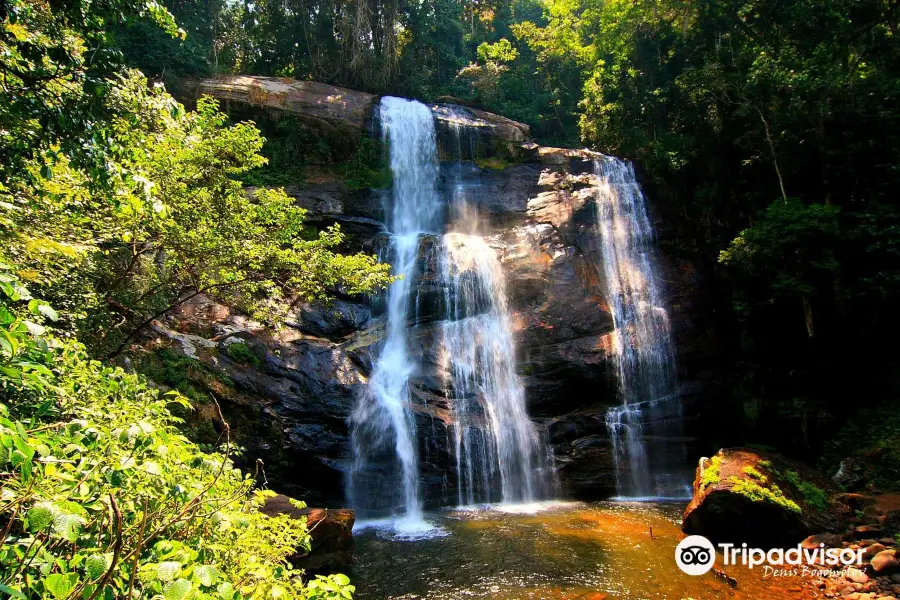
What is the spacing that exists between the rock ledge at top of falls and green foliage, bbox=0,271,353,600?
17824 millimetres

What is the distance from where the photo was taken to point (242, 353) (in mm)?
11812

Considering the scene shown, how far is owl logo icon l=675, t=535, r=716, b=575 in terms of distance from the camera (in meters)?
7.30

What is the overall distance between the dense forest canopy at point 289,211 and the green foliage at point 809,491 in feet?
5.99

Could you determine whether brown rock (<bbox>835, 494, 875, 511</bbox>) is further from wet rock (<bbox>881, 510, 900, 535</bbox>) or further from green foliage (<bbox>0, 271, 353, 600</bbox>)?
green foliage (<bbox>0, 271, 353, 600</bbox>)

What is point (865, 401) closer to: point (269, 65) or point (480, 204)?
point (480, 204)

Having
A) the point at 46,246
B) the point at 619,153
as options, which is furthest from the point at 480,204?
the point at 46,246

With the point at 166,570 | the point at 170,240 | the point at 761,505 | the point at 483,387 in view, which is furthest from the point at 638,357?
the point at 166,570

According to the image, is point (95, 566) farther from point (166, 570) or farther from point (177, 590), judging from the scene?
point (177, 590)

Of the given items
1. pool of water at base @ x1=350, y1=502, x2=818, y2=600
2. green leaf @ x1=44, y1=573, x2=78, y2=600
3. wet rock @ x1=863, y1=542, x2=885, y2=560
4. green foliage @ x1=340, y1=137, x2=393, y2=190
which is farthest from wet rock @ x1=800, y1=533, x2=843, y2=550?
green foliage @ x1=340, y1=137, x2=393, y2=190

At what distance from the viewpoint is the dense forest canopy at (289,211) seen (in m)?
2.16

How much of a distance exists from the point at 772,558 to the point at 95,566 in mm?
9134

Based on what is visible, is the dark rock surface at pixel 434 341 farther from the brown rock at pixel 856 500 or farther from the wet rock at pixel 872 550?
the wet rock at pixel 872 550

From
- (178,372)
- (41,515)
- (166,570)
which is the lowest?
(166,570)

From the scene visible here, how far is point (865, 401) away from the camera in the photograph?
40.0 ft
